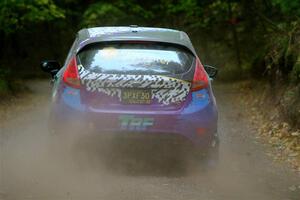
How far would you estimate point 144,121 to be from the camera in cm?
762

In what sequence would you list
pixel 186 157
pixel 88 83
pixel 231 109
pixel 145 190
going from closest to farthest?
pixel 145 190 < pixel 88 83 < pixel 186 157 < pixel 231 109

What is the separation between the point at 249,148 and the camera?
1035cm

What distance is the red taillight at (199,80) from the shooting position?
25.8 ft

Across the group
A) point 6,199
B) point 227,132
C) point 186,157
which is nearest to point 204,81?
point 186,157

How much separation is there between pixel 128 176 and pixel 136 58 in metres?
1.51

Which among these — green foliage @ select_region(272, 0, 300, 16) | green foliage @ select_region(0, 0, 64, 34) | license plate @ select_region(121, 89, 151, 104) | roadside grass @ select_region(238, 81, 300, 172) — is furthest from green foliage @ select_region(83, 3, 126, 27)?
license plate @ select_region(121, 89, 151, 104)

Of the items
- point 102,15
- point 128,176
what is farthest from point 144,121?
point 102,15

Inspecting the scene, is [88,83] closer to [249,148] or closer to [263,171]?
[263,171]

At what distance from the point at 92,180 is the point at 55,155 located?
45.9 inches

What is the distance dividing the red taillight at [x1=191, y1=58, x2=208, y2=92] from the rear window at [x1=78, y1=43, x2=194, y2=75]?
0.41 feet

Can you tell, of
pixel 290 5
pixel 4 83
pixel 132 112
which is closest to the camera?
pixel 132 112

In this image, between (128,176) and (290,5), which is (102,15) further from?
(128,176)

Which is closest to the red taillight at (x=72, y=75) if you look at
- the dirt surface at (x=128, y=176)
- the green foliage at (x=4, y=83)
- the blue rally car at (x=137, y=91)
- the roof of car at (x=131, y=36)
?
the blue rally car at (x=137, y=91)

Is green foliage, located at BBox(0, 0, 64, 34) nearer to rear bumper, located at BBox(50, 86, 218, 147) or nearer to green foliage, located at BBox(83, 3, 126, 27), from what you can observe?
green foliage, located at BBox(83, 3, 126, 27)
